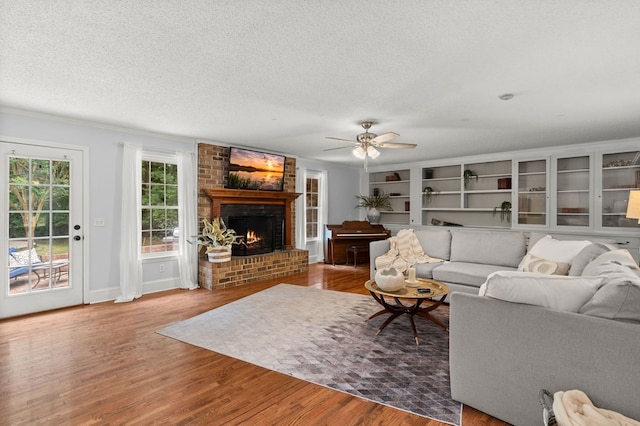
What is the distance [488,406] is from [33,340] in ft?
12.5

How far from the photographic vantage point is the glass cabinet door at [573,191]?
5.63 meters

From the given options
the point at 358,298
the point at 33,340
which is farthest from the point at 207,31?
the point at 358,298

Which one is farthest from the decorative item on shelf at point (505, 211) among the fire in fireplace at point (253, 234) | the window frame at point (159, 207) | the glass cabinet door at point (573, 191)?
the window frame at point (159, 207)

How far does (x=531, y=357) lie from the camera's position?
5.67 ft

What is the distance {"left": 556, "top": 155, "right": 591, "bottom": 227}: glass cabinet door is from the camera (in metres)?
5.63

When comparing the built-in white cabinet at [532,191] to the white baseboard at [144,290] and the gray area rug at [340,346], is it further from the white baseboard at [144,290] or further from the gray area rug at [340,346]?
the white baseboard at [144,290]

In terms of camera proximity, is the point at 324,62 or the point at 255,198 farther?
the point at 255,198

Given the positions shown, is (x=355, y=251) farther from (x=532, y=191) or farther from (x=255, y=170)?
(x=532, y=191)

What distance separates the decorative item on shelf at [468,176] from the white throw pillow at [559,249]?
11.2ft

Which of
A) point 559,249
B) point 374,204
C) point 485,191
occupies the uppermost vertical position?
point 485,191

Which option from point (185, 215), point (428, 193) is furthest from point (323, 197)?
point (185, 215)

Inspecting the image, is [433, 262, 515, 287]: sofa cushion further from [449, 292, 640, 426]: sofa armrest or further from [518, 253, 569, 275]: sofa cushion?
[449, 292, 640, 426]: sofa armrest

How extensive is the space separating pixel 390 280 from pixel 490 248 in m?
2.20

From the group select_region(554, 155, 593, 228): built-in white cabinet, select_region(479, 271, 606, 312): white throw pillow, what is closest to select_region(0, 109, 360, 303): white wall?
select_region(479, 271, 606, 312): white throw pillow
